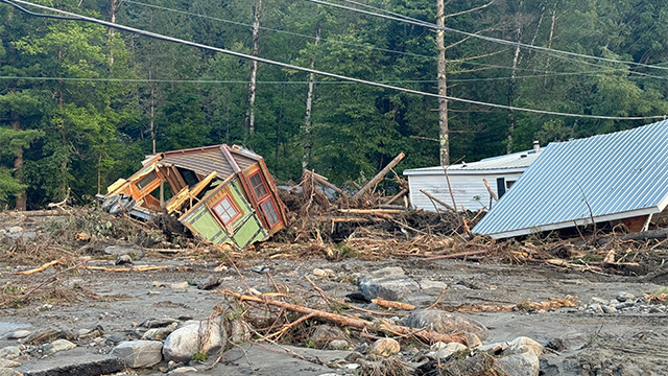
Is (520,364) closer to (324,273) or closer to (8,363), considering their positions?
(8,363)

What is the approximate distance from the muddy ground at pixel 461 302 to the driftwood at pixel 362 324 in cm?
81

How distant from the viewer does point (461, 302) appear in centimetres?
1125

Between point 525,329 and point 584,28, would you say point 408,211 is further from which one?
point 584,28

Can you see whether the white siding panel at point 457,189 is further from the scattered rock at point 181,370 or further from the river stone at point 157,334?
the scattered rock at point 181,370

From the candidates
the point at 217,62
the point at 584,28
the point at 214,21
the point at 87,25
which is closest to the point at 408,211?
the point at 584,28

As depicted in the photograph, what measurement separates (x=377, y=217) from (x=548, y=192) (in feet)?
17.6

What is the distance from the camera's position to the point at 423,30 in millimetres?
40750

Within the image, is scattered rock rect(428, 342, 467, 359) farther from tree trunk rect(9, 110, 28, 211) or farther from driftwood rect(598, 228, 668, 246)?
tree trunk rect(9, 110, 28, 211)

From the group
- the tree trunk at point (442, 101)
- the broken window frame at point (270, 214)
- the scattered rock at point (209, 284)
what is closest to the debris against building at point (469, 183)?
the broken window frame at point (270, 214)

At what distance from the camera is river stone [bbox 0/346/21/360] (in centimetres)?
762

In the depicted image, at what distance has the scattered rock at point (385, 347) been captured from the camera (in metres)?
7.28

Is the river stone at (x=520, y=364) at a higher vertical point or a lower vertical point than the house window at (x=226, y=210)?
higher

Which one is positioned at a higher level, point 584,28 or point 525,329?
point 584,28

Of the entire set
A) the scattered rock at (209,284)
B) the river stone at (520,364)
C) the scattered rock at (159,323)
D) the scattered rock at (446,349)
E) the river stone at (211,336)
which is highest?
the river stone at (520,364)
